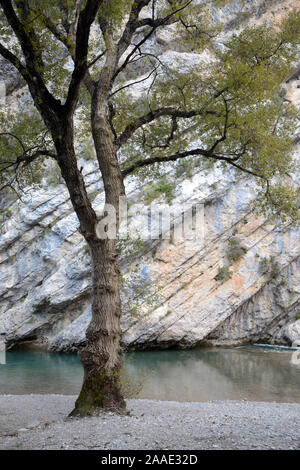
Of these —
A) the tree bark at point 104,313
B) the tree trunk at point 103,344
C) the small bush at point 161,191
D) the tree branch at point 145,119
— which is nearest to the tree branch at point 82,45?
the tree bark at point 104,313

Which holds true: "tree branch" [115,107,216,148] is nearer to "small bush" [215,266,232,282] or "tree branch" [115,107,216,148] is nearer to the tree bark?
the tree bark

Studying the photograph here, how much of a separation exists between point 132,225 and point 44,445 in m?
20.2

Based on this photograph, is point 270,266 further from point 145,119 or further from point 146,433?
point 146,433

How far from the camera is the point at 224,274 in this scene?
82.2 feet

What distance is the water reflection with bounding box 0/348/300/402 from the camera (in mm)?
13383

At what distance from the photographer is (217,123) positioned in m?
9.86

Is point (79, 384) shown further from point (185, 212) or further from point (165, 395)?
point (185, 212)

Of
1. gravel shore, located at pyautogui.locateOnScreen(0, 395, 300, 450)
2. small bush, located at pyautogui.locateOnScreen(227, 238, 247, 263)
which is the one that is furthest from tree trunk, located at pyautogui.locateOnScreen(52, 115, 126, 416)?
small bush, located at pyautogui.locateOnScreen(227, 238, 247, 263)

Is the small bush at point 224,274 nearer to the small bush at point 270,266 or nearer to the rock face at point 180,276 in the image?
the rock face at point 180,276

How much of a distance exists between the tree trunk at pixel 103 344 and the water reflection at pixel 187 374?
2883 mm

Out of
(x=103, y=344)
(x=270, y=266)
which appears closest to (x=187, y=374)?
(x=103, y=344)

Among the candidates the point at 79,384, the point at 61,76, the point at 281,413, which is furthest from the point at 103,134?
the point at 79,384

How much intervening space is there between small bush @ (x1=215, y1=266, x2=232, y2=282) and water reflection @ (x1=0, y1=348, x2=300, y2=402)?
4.58 meters

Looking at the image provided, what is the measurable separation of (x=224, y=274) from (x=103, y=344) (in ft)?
62.1
